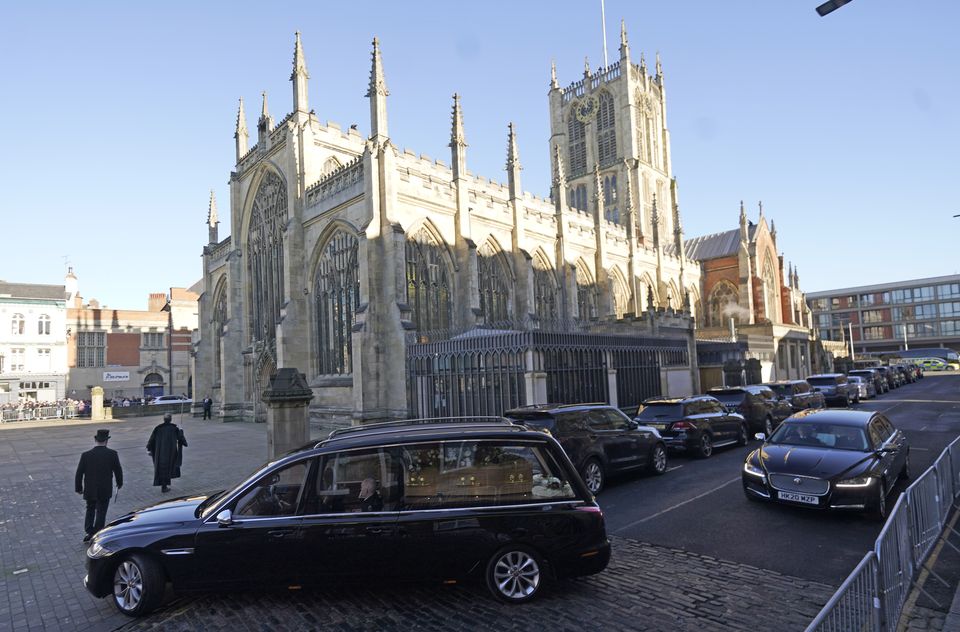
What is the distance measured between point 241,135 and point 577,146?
108 ft

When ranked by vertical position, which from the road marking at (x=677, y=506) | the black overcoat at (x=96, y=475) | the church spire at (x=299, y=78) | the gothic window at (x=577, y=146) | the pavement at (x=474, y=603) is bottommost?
the road marking at (x=677, y=506)

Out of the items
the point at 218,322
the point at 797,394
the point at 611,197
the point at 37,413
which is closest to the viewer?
the point at 797,394

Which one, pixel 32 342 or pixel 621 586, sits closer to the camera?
pixel 621 586

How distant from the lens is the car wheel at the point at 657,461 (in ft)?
35.3

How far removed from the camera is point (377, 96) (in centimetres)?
2200

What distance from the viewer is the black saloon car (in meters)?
7.28

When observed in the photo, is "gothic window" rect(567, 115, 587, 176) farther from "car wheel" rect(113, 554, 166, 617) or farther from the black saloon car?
"car wheel" rect(113, 554, 166, 617)

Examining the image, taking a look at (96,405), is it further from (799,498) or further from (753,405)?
(799,498)

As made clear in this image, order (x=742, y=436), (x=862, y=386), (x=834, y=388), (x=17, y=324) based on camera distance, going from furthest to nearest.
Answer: (x=17, y=324), (x=862, y=386), (x=834, y=388), (x=742, y=436)

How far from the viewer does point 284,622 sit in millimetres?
4863

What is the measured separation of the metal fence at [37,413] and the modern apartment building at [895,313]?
8950 centimetres

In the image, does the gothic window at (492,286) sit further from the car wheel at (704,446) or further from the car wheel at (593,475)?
the car wheel at (593,475)

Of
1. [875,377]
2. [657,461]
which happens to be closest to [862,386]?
[875,377]

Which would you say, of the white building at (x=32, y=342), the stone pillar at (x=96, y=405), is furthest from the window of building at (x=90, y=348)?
the stone pillar at (x=96, y=405)
